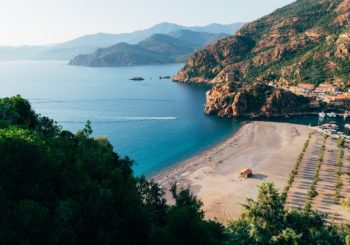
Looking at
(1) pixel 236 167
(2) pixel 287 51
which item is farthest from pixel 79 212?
(2) pixel 287 51

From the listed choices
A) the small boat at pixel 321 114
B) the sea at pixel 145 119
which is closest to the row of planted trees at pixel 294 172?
the sea at pixel 145 119

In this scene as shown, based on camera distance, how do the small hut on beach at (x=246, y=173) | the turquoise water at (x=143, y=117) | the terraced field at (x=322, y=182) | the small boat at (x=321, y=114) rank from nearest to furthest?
the terraced field at (x=322, y=182), the small hut on beach at (x=246, y=173), the turquoise water at (x=143, y=117), the small boat at (x=321, y=114)

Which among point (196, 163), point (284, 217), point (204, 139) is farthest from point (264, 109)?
point (284, 217)

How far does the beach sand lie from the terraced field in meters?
2.30

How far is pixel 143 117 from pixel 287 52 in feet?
241

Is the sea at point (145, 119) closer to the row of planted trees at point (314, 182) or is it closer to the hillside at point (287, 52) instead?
the hillside at point (287, 52)

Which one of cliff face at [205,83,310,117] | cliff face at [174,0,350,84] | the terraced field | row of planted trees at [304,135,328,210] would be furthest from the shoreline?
cliff face at [174,0,350,84]

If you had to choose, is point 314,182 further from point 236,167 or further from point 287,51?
point 287,51

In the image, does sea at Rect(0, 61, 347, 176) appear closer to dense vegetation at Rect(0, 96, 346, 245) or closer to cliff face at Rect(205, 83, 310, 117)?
cliff face at Rect(205, 83, 310, 117)

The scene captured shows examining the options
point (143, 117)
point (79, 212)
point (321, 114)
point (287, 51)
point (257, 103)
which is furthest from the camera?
point (287, 51)

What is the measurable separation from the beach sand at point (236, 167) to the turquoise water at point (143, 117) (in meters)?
4.67

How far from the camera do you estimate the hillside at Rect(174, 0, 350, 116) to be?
401 feet

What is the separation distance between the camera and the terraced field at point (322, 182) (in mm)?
41572

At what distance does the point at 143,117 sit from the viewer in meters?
99.0
